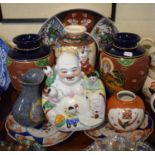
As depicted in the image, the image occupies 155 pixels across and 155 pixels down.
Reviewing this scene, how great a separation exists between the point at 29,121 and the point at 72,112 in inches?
4.1

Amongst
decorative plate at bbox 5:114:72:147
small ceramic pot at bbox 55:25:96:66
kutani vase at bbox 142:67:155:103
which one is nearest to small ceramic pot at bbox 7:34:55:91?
small ceramic pot at bbox 55:25:96:66

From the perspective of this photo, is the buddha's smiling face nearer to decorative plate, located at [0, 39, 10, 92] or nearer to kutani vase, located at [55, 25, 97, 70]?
kutani vase, located at [55, 25, 97, 70]

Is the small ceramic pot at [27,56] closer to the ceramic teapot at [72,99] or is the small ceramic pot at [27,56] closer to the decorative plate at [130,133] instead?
the ceramic teapot at [72,99]

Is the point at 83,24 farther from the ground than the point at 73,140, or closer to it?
farther from the ground

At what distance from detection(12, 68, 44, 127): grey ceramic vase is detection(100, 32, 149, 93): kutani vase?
0.67ft

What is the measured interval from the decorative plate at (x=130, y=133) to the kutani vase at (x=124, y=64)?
0.38 ft

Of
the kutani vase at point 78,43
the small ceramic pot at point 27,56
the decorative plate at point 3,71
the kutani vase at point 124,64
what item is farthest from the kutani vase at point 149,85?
the decorative plate at point 3,71

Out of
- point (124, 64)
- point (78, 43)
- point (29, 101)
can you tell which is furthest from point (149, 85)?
point (29, 101)

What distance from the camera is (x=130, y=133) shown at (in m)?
0.61

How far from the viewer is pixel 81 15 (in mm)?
781

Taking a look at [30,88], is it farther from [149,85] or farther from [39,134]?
[149,85]

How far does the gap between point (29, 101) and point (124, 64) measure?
0.26 metres

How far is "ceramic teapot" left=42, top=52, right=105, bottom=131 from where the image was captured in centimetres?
56

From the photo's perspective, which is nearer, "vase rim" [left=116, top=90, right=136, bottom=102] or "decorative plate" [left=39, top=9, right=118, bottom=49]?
"vase rim" [left=116, top=90, right=136, bottom=102]
